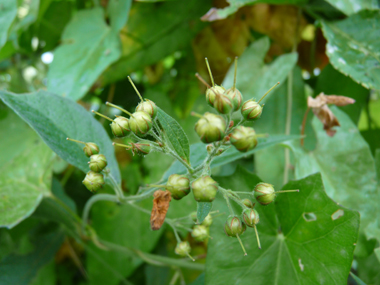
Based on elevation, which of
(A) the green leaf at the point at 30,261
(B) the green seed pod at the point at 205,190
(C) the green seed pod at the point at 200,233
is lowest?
(A) the green leaf at the point at 30,261

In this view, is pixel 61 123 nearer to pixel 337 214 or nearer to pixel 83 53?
pixel 83 53

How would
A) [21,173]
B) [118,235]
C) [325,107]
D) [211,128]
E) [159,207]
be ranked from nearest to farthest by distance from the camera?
[211,128], [159,207], [325,107], [21,173], [118,235]

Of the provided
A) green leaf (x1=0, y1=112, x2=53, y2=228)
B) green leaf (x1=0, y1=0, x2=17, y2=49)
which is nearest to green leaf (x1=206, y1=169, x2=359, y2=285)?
green leaf (x1=0, y1=112, x2=53, y2=228)

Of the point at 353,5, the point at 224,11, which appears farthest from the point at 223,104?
the point at 353,5

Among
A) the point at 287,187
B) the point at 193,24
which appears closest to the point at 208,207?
the point at 287,187

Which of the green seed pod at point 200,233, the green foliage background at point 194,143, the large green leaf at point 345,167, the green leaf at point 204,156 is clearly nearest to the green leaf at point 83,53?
the green foliage background at point 194,143

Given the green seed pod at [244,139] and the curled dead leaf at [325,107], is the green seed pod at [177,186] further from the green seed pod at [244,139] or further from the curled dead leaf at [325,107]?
the curled dead leaf at [325,107]
